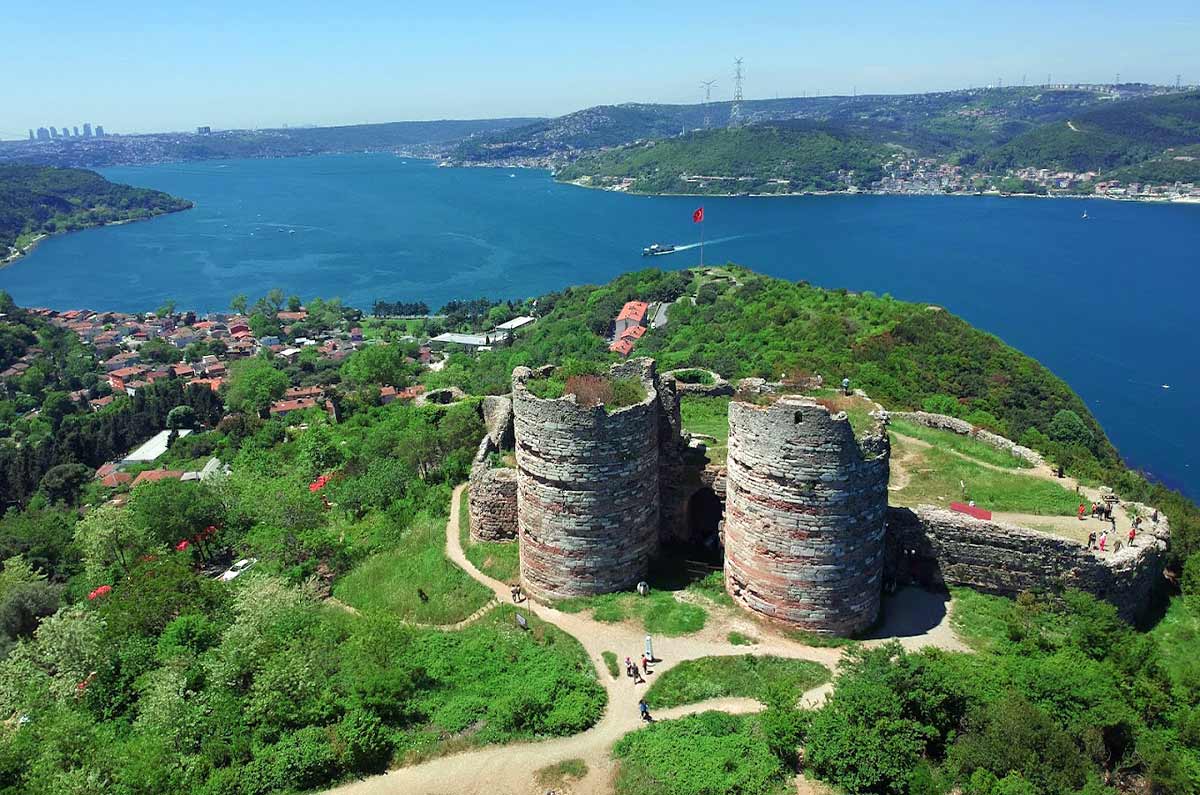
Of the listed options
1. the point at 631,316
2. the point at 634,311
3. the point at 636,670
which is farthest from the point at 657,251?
the point at 636,670

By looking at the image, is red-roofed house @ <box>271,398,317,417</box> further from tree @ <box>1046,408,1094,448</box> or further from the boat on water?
the boat on water

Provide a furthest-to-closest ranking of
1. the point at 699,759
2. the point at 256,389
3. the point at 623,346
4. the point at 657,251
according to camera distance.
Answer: the point at 657,251 → the point at 256,389 → the point at 623,346 → the point at 699,759

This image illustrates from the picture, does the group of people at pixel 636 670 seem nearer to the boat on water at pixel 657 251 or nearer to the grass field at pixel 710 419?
the grass field at pixel 710 419

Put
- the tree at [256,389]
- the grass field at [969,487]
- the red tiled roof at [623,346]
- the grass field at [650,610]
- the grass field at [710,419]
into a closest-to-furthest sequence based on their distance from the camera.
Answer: the grass field at [650,610] < the grass field at [969,487] < the grass field at [710,419] < the red tiled roof at [623,346] < the tree at [256,389]

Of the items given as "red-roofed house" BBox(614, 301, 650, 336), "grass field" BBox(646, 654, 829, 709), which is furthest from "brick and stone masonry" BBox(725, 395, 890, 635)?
"red-roofed house" BBox(614, 301, 650, 336)

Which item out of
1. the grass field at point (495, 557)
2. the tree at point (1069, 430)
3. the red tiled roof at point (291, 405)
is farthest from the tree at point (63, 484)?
the tree at point (1069, 430)

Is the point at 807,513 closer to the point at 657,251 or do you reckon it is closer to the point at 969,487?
the point at 969,487
